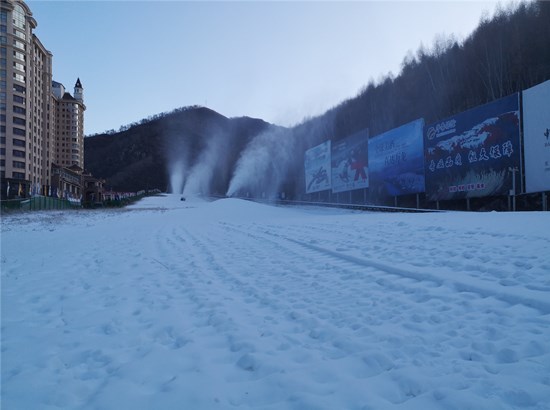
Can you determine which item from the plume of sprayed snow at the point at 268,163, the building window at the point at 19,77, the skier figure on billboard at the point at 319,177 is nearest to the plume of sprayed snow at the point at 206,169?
the plume of sprayed snow at the point at 268,163

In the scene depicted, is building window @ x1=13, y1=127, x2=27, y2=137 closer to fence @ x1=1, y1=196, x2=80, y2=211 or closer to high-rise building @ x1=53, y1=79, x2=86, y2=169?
fence @ x1=1, y1=196, x2=80, y2=211

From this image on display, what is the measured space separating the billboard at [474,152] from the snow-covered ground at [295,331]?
1384cm

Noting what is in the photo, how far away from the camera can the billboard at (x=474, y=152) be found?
19828 millimetres

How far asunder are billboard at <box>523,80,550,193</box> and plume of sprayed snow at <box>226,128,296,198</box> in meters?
35.6

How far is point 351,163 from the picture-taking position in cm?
3581

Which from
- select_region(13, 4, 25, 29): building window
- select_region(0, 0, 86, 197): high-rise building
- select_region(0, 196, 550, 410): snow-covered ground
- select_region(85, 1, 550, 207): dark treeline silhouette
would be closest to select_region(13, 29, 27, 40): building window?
select_region(0, 0, 86, 197): high-rise building

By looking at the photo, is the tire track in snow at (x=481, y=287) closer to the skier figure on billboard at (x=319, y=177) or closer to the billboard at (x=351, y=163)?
the billboard at (x=351, y=163)

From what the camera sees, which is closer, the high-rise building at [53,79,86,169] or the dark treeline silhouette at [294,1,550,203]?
the dark treeline silhouette at [294,1,550,203]

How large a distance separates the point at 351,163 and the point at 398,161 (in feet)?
22.1

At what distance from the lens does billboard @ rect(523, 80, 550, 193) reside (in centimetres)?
1773

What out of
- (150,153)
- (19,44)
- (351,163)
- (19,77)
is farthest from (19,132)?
(150,153)

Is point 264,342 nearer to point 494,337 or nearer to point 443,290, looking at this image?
point 494,337

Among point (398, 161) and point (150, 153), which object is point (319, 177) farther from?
point (150, 153)

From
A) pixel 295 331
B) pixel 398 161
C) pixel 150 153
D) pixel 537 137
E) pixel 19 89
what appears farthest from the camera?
pixel 150 153
